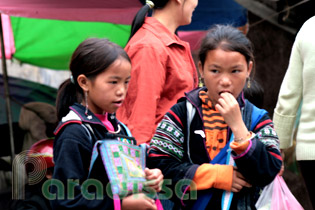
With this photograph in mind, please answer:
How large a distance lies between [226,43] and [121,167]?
0.72 meters

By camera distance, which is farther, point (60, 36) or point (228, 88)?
point (60, 36)

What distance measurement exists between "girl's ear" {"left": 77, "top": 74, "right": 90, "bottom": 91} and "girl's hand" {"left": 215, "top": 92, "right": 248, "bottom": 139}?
55 centimetres

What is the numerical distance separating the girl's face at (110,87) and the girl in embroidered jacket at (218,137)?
242 mm

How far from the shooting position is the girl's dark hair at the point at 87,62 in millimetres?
2279

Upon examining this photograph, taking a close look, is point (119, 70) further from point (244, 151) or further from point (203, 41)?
point (244, 151)

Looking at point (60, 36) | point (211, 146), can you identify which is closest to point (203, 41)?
point (211, 146)

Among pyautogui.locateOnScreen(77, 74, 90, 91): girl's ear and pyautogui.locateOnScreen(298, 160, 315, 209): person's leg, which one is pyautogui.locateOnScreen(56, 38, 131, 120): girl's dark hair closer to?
pyautogui.locateOnScreen(77, 74, 90, 91): girl's ear

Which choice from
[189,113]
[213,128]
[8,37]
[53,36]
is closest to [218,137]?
[213,128]

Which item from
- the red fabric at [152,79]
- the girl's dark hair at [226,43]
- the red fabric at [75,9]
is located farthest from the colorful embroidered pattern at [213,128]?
the red fabric at [75,9]

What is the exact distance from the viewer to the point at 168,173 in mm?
2301

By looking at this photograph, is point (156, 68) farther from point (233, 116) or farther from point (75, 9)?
point (75, 9)

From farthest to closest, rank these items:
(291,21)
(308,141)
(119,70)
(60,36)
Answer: (60,36) < (291,21) < (308,141) < (119,70)

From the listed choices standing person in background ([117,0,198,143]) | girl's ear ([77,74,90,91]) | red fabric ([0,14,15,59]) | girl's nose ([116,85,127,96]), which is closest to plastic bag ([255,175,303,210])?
standing person in background ([117,0,198,143])

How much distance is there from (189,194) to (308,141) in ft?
2.86
